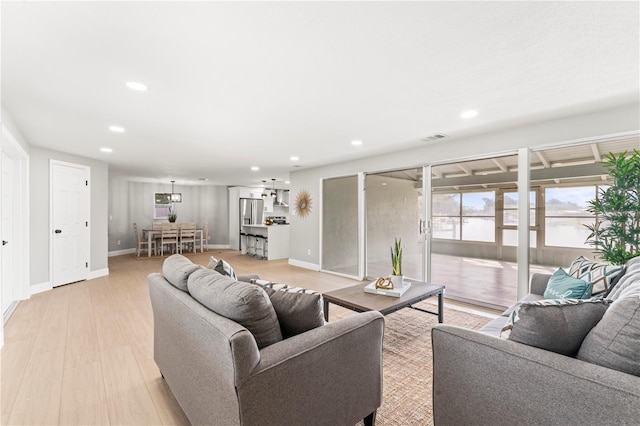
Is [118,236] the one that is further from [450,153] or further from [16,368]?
[450,153]

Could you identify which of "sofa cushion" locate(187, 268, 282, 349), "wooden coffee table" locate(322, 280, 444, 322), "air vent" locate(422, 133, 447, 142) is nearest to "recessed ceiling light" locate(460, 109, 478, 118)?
"air vent" locate(422, 133, 447, 142)

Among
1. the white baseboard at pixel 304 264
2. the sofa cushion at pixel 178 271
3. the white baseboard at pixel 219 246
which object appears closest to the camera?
the sofa cushion at pixel 178 271

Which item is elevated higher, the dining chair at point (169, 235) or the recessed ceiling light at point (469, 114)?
the recessed ceiling light at point (469, 114)

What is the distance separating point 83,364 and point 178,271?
1.43 metres

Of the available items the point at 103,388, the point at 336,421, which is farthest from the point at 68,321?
the point at 336,421

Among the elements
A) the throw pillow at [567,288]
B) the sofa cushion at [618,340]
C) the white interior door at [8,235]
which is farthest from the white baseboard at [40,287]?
the throw pillow at [567,288]

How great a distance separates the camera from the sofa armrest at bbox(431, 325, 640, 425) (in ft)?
3.14

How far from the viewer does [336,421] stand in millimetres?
1430

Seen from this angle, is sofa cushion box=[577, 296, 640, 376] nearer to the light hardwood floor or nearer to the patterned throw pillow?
the patterned throw pillow

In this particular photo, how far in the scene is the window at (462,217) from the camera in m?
4.09

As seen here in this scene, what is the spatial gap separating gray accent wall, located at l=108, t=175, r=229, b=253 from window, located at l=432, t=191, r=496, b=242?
7.95m

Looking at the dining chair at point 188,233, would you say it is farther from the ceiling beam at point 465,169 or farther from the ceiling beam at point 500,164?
the ceiling beam at point 500,164

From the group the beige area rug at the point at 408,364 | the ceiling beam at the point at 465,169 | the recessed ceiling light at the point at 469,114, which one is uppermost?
the recessed ceiling light at the point at 469,114

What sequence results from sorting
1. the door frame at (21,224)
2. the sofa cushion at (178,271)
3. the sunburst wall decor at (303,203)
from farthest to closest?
the sunburst wall decor at (303,203) < the door frame at (21,224) < the sofa cushion at (178,271)
